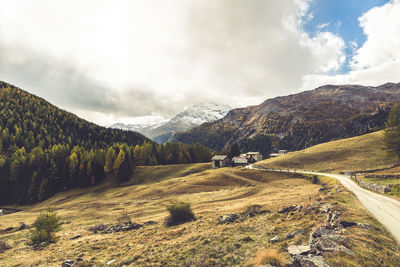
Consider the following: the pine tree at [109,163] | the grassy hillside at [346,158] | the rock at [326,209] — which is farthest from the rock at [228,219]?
the pine tree at [109,163]

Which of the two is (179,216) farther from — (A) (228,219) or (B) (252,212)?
(B) (252,212)

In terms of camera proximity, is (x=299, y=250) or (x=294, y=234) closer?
(x=299, y=250)

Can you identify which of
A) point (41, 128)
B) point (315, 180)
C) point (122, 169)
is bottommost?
point (315, 180)

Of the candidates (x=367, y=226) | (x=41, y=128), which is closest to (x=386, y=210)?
(x=367, y=226)

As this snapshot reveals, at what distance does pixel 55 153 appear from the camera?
9981 centimetres

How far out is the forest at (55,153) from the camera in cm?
9025

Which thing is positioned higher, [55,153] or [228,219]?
[55,153]

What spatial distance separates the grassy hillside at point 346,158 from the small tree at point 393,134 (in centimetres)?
524

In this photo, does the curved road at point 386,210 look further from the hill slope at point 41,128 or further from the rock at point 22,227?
the hill slope at point 41,128

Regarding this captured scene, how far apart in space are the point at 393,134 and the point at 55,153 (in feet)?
466

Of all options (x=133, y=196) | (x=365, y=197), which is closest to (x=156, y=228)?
(x=365, y=197)

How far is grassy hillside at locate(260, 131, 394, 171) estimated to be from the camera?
66.3 m

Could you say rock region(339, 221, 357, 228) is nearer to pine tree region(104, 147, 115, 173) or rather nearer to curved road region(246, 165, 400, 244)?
curved road region(246, 165, 400, 244)

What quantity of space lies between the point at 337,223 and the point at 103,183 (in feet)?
320
